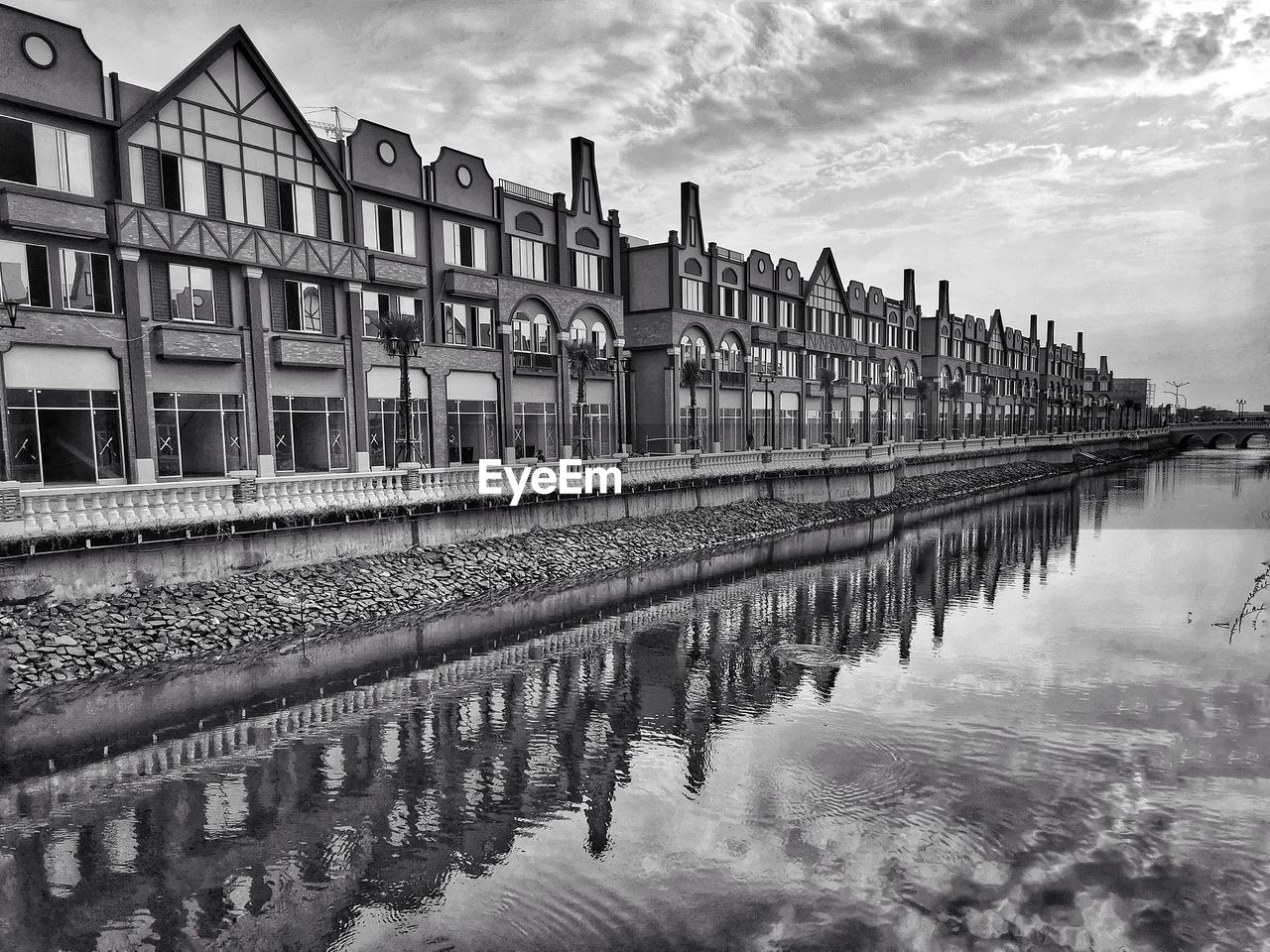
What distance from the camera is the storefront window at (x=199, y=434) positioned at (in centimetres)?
2859

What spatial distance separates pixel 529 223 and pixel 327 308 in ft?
43.5

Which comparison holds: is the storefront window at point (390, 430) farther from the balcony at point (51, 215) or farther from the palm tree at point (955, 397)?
the palm tree at point (955, 397)

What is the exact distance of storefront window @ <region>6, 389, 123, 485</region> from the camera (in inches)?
989

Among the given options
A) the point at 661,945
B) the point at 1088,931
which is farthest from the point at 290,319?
the point at 1088,931

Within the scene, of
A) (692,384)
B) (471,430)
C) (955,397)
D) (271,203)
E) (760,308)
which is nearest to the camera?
(271,203)

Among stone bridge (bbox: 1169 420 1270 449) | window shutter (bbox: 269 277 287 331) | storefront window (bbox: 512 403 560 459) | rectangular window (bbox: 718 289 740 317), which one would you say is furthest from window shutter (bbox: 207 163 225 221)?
stone bridge (bbox: 1169 420 1270 449)

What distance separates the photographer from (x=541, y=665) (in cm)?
2047

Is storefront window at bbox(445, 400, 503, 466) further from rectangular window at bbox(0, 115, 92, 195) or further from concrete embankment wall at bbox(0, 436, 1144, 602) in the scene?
rectangular window at bbox(0, 115, 92, 195)

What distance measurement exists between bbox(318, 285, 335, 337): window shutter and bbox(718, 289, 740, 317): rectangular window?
29.4 meters

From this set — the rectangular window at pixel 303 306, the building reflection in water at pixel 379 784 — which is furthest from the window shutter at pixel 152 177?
the building reflection in water at pixel 379 784

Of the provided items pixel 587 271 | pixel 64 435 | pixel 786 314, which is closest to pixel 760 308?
pixel 786 314

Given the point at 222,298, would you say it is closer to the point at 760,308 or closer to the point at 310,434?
the point at 310,434

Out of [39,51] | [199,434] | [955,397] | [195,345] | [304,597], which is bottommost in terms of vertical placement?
[304,597]

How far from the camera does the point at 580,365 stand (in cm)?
3888
